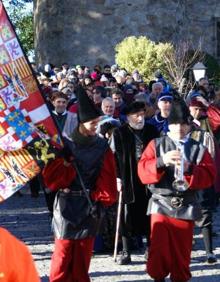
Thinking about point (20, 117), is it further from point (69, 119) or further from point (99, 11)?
point (99, 11)

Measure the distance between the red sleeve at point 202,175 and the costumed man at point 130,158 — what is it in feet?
5.21

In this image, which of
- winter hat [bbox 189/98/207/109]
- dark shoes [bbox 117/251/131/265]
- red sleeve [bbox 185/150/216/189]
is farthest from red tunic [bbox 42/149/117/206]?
winter hat [bbox 189/98/207/109]

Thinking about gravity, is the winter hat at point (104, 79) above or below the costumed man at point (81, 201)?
below

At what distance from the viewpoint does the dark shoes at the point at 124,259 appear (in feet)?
23.8

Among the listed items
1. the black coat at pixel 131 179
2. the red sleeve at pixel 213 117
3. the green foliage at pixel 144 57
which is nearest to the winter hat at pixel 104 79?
the green foliage at pixel 144 57

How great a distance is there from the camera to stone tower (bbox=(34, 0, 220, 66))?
2547 cm

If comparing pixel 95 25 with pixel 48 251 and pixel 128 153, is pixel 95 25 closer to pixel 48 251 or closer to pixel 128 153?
pixel 48 251

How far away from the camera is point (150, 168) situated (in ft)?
18.4

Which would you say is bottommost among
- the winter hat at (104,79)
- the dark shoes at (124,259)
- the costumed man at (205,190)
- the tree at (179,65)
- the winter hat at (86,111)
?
the tree at (179,65)

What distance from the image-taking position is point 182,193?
5.77m

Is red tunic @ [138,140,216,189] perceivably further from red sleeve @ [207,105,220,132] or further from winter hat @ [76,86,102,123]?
red sleeve @ [207,105,220,132]

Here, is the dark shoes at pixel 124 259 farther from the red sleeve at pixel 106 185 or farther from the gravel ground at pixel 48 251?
the red sleeve at pixel 106 185

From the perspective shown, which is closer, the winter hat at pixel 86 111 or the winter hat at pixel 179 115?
the winter hat at pixel 86 111

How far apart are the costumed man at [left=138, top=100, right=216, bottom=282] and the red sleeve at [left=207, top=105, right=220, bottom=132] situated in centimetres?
262
